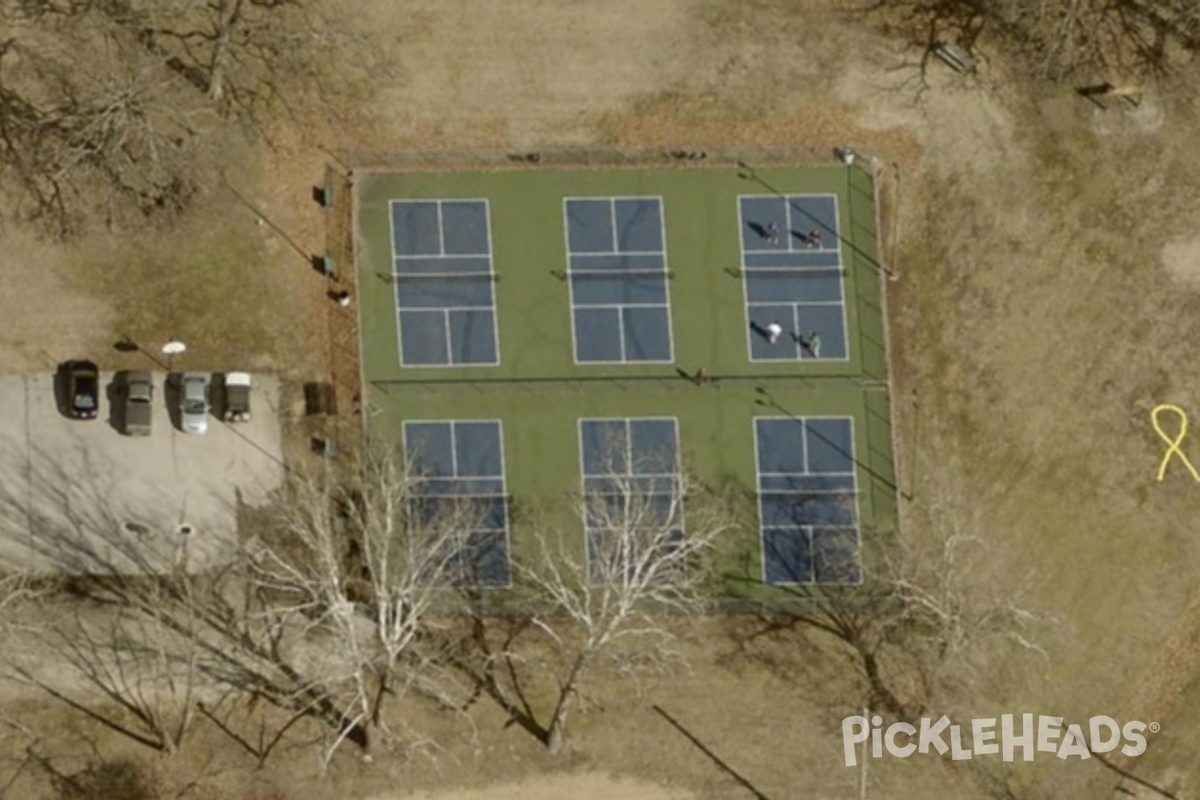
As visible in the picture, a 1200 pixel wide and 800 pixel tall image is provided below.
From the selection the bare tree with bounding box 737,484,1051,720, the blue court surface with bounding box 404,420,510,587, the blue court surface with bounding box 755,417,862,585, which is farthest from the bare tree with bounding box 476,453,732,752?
the bare tree with bounding box 737,484,1051,720

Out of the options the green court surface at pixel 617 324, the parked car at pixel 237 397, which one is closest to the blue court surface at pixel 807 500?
the green court surface at pixel 617 324

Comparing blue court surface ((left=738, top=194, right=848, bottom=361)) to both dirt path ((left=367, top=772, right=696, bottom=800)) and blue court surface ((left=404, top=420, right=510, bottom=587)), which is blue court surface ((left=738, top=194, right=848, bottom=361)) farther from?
dirt path ((left=367, top=772, right=696, bottom=800))

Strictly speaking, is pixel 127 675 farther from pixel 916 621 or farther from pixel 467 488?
pixel 916 621

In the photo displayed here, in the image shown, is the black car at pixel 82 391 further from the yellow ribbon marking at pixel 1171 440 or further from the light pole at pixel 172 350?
the yellow ribbon marking at pixel 1171 440

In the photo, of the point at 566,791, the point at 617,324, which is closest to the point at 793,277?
the point at 617,324

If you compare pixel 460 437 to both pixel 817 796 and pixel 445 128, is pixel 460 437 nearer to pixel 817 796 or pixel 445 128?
pixel 445 128

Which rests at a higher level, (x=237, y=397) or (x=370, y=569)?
(x=237, y=397)

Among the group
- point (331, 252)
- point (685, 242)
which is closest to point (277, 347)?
point (331, 252)
